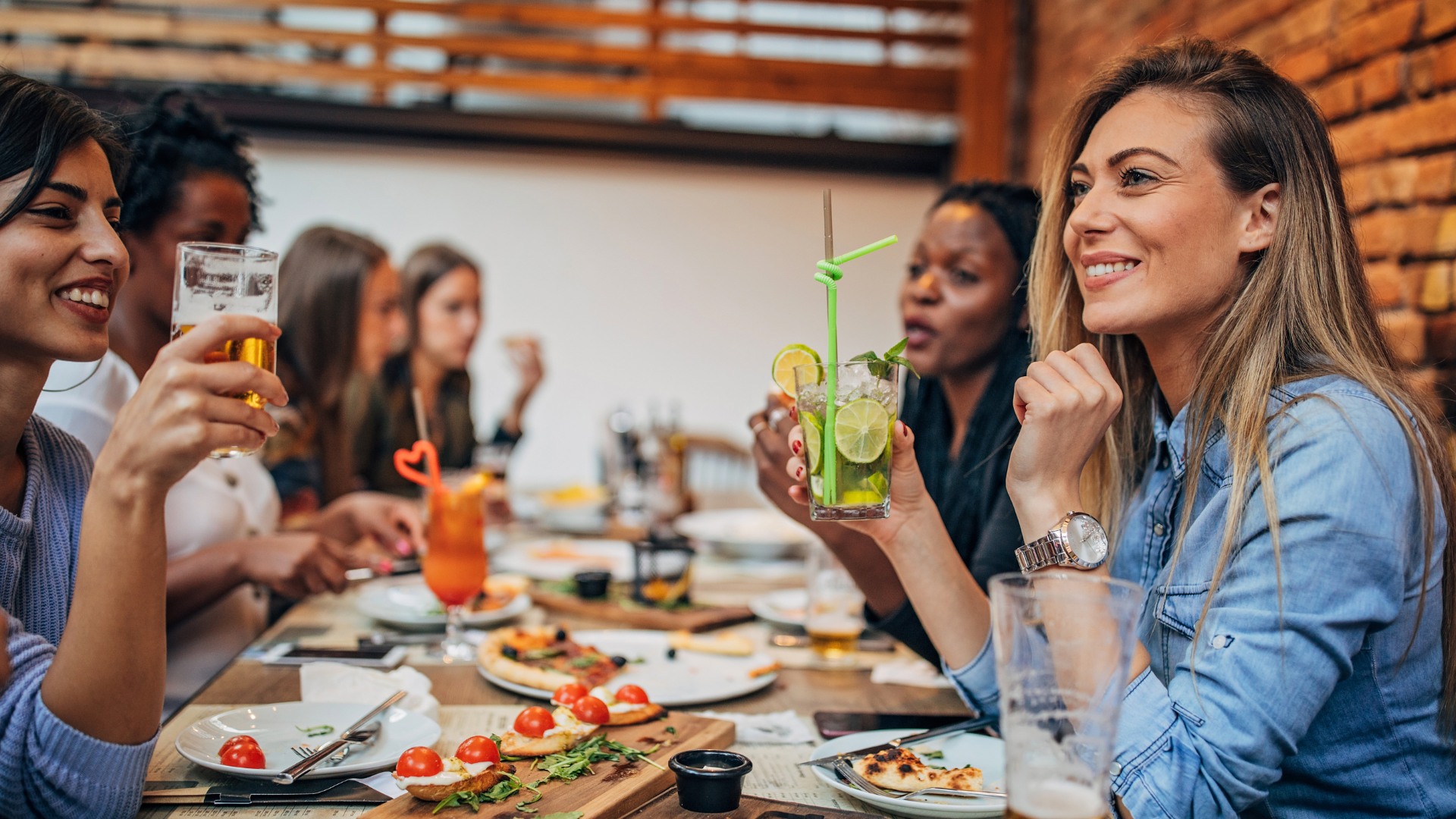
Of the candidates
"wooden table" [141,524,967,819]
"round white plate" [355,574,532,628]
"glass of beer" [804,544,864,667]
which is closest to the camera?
"wooden table" [141,524,967,819]

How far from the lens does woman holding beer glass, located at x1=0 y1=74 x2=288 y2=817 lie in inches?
39.8

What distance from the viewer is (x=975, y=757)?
4.22ft

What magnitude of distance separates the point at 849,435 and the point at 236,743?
2.64 ft

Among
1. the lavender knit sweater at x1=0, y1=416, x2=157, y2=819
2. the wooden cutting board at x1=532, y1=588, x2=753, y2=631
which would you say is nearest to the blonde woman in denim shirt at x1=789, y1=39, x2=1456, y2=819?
the wooden cutting board at x1=532, y1=588, x2=753, y2=631

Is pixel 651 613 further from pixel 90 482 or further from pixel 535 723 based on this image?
pixel 90 482

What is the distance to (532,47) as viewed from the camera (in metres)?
4.80

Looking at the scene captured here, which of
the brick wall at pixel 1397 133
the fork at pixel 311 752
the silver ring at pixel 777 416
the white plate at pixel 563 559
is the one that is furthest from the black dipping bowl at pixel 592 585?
the brick wall at pixel 1397 133

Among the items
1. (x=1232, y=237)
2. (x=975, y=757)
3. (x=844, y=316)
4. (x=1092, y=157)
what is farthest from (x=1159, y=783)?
(x=844, y=316)

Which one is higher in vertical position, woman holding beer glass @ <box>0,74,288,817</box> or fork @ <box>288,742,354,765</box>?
woman holding beer glass @ <box>0,74,288,817</box>

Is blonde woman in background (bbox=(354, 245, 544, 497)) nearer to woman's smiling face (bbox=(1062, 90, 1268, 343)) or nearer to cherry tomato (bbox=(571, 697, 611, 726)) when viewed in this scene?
cherry tomato (bbox=(571, 697, 611, 726))

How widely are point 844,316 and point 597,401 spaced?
132 centimetres

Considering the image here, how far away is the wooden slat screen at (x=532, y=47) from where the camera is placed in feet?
14.9

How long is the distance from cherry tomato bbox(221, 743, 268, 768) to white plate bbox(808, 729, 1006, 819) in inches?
25.3

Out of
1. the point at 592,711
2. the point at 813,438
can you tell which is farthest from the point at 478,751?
the point at 813,438
